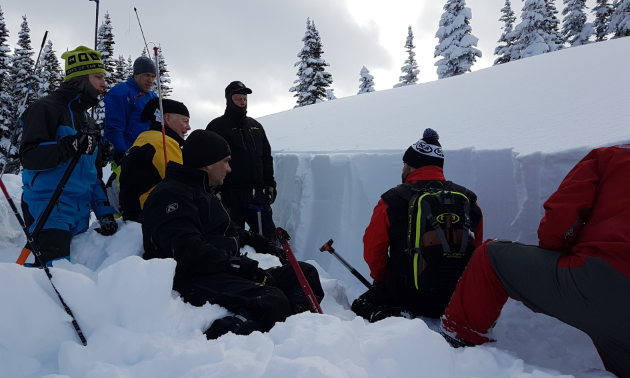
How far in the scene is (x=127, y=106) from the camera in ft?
14.5

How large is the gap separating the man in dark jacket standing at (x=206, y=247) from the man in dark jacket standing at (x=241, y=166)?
1.68 metres

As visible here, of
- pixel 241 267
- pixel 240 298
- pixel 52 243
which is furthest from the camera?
pixel 52 243

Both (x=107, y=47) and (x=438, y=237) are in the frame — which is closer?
(x=438, y=237)

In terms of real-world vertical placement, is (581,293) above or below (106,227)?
below

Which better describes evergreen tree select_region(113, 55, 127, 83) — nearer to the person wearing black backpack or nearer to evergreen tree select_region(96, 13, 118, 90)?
evergreen tree select_region(96, 13, 118, 90)

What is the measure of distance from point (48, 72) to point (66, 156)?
28345 mm

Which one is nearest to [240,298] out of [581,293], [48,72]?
[581,293]

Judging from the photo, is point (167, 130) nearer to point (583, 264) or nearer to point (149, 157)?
point (149, 157)

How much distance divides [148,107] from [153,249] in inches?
72.2

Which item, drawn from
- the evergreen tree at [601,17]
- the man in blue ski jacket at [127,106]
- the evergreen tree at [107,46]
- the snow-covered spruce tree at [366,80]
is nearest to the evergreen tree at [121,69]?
the evergreen tree at [107,46]

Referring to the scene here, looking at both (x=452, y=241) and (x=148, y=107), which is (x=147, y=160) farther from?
(x=452, y=241)

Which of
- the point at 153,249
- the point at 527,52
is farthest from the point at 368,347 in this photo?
the point at 527,52

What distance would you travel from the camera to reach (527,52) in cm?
2531

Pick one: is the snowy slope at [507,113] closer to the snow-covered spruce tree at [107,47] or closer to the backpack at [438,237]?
the backpack at [438,237]
